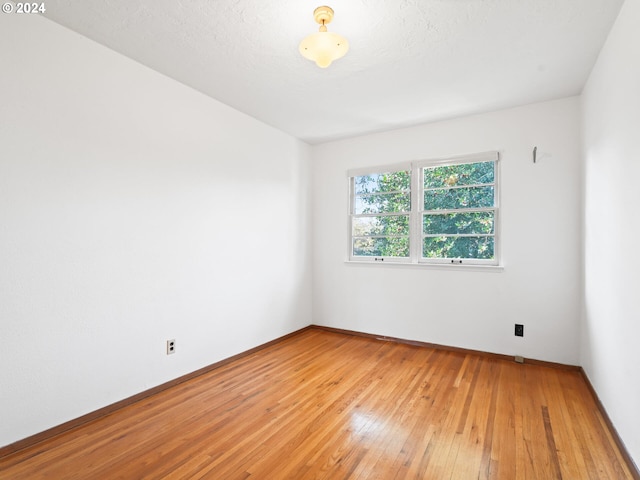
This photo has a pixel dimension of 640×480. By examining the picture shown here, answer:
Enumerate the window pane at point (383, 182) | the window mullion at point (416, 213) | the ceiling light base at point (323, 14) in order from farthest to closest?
the window pane at point (383, 182) → the window mullion at point (416, 213) → the ceiling light base at point (323, 14)

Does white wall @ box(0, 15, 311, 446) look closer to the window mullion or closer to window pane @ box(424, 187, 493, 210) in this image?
the window mullion

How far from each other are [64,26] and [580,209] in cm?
451

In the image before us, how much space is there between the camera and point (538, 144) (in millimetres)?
3324

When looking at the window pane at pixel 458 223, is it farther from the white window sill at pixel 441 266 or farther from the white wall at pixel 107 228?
the white wall at pixel 107 228

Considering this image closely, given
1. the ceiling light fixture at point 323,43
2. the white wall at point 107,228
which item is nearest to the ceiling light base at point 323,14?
the ceiling light fixture at point 323,43

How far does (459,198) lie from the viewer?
3.79m

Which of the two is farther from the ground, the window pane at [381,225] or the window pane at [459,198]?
the window pane at [459,198]

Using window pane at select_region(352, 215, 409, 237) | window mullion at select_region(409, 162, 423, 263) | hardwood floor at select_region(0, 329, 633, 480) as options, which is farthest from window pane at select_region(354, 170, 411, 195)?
hardwood floor at select_region(0, 329, 633, 480)

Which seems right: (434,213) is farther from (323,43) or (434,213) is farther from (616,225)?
(323,43)

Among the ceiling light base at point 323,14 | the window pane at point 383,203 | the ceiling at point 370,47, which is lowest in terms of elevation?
the window pane at point 383,203

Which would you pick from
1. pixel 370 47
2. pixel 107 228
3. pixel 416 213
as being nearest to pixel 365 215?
pixel 416 213

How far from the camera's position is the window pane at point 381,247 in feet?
13.7

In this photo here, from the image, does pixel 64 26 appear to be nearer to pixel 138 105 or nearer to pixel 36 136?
pixel 138 105

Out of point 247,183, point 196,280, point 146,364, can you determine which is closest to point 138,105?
point 247,183
